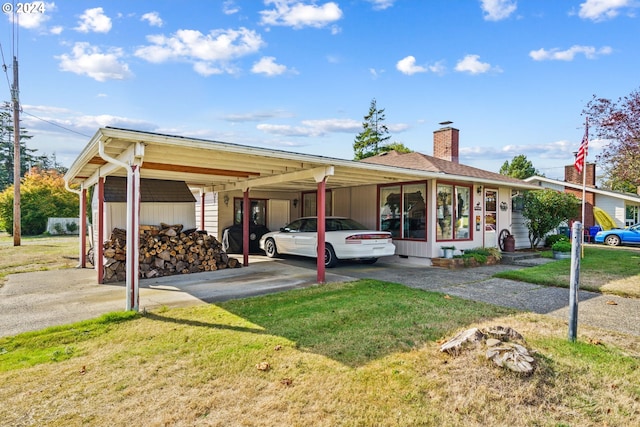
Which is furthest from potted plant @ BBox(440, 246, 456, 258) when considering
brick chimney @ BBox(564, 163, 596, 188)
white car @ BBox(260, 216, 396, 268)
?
brick chimney @ BBox(564, 163, 596, 188)

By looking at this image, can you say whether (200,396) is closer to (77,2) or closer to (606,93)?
(77,2)

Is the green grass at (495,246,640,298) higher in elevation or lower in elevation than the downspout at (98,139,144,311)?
Result: lower

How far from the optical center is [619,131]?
35.3 feet

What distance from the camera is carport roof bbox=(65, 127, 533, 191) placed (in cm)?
545

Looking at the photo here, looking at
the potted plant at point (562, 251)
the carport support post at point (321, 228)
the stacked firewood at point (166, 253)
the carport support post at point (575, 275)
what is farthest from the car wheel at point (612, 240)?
the stacked firewood at point (166, 253)

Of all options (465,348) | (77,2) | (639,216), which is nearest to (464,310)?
(465,348)

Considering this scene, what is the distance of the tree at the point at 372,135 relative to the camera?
39375mm

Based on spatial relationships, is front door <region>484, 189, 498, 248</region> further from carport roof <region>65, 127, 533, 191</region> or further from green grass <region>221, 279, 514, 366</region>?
green grass <region>221, 279, 514, 366</region>

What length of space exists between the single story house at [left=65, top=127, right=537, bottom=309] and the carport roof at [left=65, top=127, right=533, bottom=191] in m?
0.02

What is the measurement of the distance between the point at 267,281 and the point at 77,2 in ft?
30.1

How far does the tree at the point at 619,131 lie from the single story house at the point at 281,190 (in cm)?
280

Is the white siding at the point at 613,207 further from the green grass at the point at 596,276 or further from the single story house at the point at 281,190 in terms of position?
the green grass at the point at 596,276

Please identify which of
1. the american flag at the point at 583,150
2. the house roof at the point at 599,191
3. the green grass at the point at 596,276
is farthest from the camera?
the house roof at the point at 599,191

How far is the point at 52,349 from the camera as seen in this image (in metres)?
4.02
